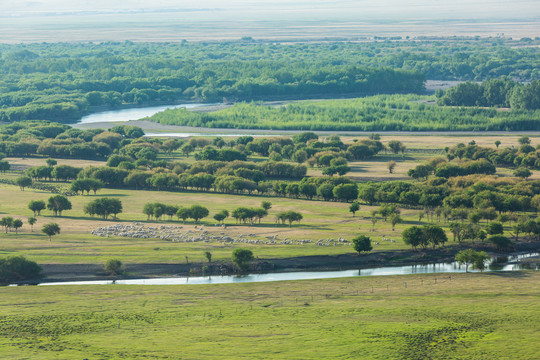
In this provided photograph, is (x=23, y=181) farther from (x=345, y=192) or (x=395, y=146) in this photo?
(x=395, y=146)

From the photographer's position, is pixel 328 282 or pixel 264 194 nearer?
pixel 328 282

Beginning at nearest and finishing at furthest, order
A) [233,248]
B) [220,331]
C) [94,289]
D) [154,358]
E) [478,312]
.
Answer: [154,358], [220,331], [478,312], [94,289], [233,248]

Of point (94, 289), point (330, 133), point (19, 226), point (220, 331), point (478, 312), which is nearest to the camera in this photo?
point (220, 331)

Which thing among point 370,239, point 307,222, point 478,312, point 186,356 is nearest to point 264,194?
point 307,222

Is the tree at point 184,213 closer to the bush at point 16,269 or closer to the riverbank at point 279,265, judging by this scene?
the riverbank at point 279,265

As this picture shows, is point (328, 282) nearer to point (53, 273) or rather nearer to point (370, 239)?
point (370, 239)

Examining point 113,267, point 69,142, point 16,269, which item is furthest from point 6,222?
point 69,142
